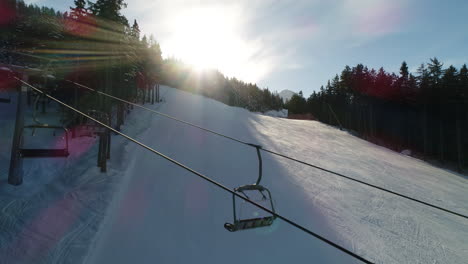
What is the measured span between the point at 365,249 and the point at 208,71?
8779 cm

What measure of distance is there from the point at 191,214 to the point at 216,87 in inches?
2972

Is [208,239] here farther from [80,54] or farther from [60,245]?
[80,54]

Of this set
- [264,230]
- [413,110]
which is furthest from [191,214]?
[413,110]

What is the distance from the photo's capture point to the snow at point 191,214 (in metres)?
6.63

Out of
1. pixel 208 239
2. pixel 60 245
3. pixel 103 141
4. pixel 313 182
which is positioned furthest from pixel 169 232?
pixel 313 182

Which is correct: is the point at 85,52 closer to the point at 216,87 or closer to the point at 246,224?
the point at 246,224

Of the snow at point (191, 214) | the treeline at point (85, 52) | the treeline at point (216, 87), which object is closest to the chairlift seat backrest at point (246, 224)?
the snow at point (191, 214)

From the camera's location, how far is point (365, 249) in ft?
25.6

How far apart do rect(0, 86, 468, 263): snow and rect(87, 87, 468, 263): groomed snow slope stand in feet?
0.12

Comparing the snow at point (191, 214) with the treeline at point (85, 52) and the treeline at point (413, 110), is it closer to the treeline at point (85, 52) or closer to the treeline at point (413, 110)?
the treeline at point (85, 52)

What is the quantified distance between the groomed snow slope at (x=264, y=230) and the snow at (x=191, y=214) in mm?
38

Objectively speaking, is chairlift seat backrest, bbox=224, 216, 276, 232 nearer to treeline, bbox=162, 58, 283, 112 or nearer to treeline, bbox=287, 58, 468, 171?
treeline, bbox=287, 58, 468, 171

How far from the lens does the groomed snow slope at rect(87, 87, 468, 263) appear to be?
703 centimetres

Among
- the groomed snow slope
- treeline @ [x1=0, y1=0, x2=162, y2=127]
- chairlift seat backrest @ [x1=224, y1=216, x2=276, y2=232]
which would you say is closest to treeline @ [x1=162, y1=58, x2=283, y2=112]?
treeline @ [x1=0, y1=0, x2=162, y2=127]
